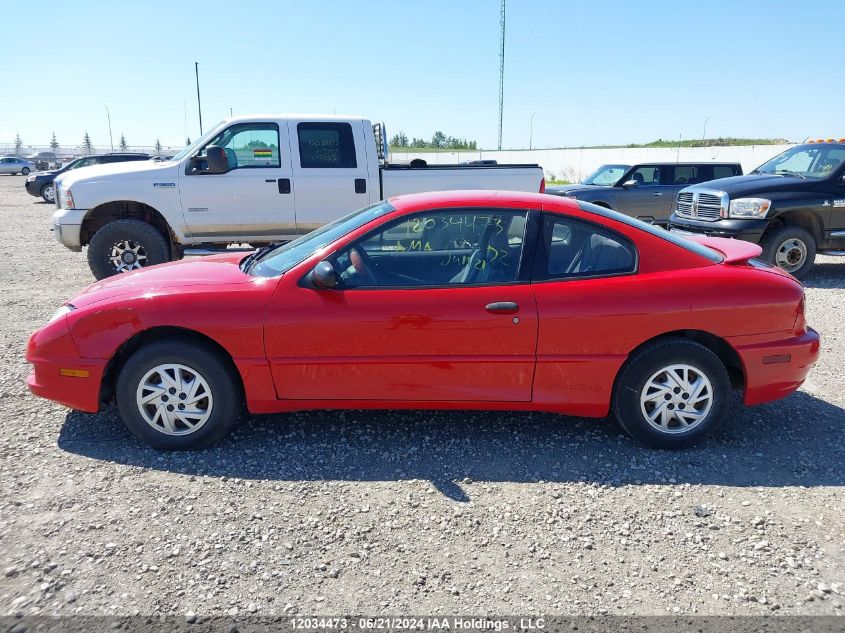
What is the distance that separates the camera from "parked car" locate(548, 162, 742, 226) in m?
12.9

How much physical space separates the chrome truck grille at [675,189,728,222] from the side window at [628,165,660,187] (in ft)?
10.1

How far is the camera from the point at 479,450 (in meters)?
3.87

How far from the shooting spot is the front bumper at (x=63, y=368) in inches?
147

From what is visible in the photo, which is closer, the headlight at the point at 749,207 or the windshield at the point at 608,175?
the headlight at the point at 749,207

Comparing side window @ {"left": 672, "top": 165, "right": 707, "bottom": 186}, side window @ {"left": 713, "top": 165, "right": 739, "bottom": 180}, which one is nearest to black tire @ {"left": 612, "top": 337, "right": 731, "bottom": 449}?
side window @ {"left": 672, "top": 165, "right": 707, "bottom": 186}

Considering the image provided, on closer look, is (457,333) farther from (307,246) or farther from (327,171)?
(327,171)

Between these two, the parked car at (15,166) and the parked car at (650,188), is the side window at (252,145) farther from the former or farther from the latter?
the parked car at (15,166)

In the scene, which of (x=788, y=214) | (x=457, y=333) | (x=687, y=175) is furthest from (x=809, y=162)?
(x=457, y=333)

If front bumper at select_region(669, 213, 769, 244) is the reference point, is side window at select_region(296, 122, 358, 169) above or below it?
above

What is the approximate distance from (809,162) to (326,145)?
7.22 m

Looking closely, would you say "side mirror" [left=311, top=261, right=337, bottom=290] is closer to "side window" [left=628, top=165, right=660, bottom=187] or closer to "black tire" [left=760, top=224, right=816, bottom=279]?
"black tire" [left=760, top=224, right=816, bottom=279]

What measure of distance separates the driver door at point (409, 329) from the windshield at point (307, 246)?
0.20 metres

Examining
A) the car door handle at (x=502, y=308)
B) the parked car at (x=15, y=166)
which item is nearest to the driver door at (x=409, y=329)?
the car door handle at (x=502, y=308)

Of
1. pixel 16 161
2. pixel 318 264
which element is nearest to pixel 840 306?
pixel 318 264
